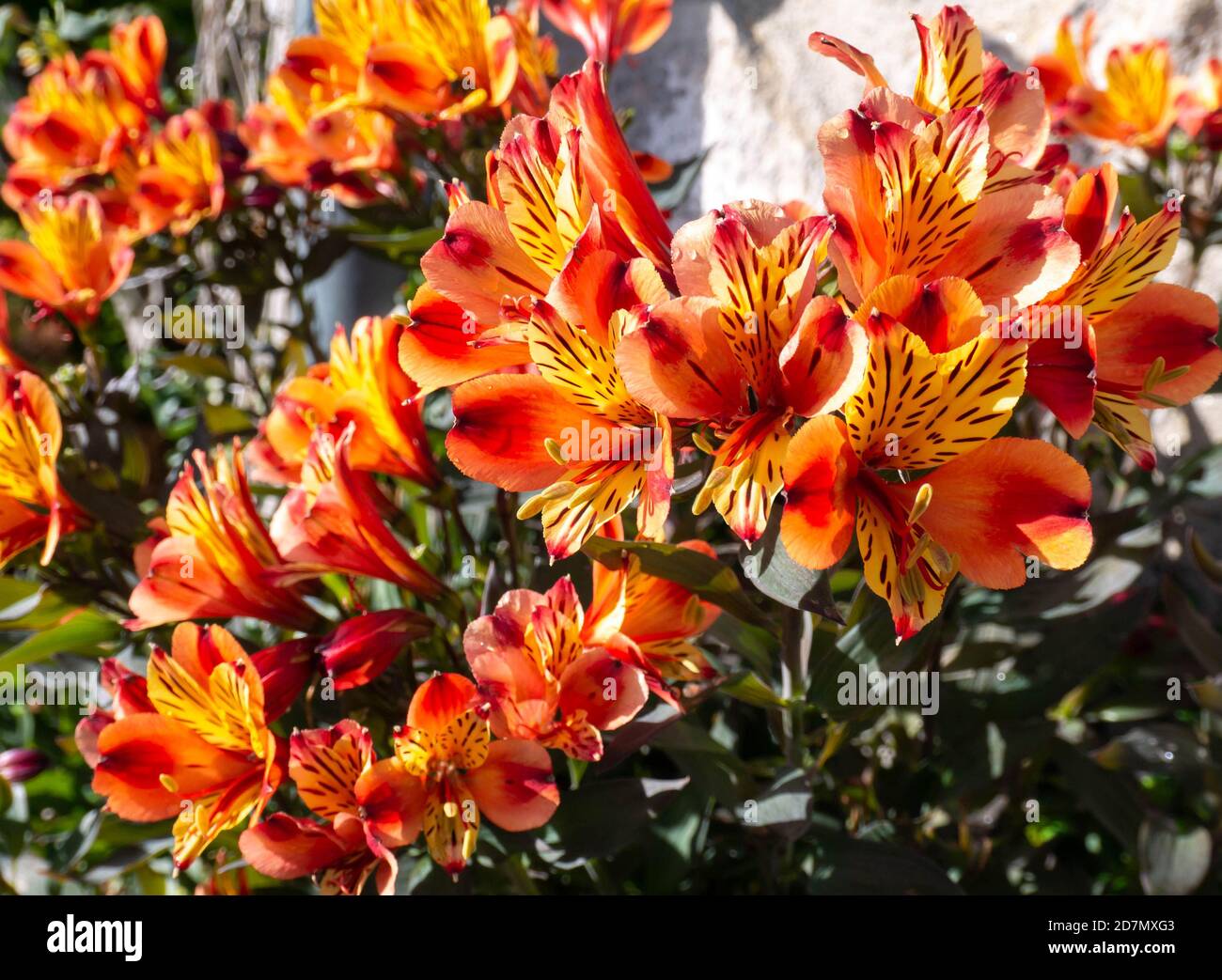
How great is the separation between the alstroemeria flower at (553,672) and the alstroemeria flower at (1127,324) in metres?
0.36

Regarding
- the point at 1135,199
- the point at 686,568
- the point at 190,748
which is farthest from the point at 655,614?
the point at 1135,199

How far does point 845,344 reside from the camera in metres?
0.61

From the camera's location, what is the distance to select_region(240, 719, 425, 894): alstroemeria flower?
2.69 feet

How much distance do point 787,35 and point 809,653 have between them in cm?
111

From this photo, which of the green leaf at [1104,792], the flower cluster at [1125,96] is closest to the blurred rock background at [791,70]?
the flower cluster at [1125,96]

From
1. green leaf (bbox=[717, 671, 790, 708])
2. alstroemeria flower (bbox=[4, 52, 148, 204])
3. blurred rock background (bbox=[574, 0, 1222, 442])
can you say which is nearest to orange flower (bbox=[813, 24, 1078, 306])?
green leaf (bbox=[717, 671, 790, 708])

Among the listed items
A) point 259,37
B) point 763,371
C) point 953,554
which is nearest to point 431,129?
point 763,371

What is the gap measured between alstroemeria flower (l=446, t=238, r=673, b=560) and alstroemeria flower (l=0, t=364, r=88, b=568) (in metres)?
0.50

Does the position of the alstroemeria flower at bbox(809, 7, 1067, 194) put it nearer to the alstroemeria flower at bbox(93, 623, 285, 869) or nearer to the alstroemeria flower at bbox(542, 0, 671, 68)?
the alstroemeria flower at bbox(542, 0, 671, 68)

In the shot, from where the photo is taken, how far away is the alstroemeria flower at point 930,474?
609 millimetres

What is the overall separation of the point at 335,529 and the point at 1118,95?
1.16 m

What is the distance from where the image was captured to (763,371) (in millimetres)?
665

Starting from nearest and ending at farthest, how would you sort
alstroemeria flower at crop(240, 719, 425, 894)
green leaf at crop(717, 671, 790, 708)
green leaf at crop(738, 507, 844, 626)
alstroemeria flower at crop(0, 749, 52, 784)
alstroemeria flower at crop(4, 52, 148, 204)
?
1. green leaf at crop(738, 507, 844, 626)
2. alstroemeria flower at crop(240, 719, 425, 894)
3. green leaf at crop(717, 671, 790, 708)
4. alstroemeria flower at crop(0, 749, 52, 784)
5. alstroemeria flower at crop(4, 52, 148, 204)

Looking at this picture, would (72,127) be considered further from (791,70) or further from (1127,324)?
(1127,324)
